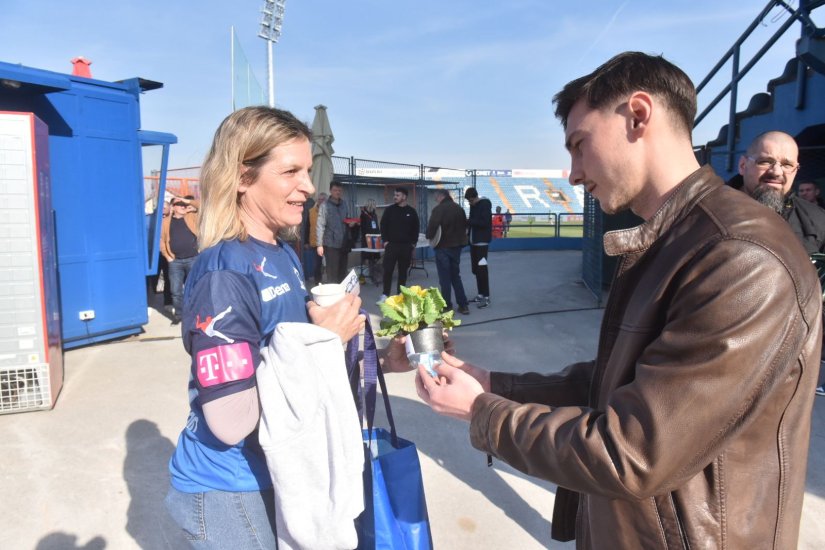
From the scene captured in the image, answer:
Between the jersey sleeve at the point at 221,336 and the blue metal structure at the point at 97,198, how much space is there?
17.1 ft

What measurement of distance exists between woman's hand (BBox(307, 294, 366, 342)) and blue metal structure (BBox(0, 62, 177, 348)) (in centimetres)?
524

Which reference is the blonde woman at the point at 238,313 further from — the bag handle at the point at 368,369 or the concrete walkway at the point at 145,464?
the concrete walkway at the point at 145,464

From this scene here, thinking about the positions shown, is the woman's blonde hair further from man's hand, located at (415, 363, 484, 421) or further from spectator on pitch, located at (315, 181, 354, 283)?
spectator on pitch, located at (315, 181, 354, 283)

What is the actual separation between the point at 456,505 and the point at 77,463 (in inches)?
107

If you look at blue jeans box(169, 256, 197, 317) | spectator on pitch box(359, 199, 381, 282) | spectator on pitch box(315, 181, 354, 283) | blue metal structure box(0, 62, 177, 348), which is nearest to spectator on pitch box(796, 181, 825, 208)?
spectator on pitch box(315, 181, 354, 283)

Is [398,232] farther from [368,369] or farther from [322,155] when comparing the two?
[368,369]

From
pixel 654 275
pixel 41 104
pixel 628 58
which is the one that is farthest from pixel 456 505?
pixel 41 104

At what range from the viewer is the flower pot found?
1.86 meters

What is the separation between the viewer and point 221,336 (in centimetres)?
138

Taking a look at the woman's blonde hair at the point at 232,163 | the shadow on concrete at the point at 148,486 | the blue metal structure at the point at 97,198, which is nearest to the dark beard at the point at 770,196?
the woman's blonde hair at the point at 232,163

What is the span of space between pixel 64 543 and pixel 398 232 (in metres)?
6.97

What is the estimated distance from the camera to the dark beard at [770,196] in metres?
4.12

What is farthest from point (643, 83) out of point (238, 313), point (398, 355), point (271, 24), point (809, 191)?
point (271, 24)

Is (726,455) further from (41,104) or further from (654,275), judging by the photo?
(41,104)
